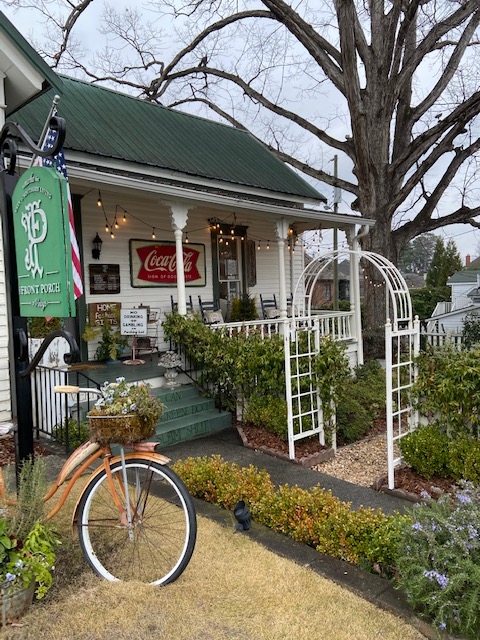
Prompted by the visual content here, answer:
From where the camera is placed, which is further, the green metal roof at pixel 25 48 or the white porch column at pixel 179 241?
the white porch column at pixel 179 241

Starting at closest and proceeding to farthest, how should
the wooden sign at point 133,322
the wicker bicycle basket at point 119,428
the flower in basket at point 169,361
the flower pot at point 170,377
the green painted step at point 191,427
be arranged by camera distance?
the wicker bicycle basket at point 119,428
the green painted step at point 191,427
the flower in basket at point 169,361
the flower pot at point 170,377
the wooden sign at point 133,322

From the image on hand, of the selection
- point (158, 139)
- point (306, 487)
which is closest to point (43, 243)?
Result: point (306, 487)

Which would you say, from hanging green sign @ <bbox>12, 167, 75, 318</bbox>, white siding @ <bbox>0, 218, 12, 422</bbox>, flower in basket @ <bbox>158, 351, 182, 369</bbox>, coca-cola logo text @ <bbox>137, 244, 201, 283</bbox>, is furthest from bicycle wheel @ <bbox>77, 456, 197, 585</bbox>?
coca-cola logo text @ <bbox>137, 244, 201, 283</bbox>

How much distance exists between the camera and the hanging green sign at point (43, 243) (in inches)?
100.0

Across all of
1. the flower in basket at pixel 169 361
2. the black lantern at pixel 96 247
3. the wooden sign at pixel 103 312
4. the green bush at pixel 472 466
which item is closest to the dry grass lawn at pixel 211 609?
the green bush at pixel 472 466

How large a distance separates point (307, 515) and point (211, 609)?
110cm

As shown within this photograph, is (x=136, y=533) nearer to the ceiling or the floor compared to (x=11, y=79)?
nearer to the floor

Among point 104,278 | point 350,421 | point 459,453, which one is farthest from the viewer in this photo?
point 104,278

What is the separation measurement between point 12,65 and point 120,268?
13.0 ft

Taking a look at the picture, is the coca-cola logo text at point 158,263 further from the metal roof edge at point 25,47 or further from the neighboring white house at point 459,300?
the neighboring white house at point 459,300

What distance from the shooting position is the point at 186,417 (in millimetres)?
6496

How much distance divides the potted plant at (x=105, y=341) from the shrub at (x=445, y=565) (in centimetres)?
636

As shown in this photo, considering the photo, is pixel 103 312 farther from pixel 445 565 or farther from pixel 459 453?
pixel 445 565

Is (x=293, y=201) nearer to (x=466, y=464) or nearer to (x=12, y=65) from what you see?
(x=12, y=65)
